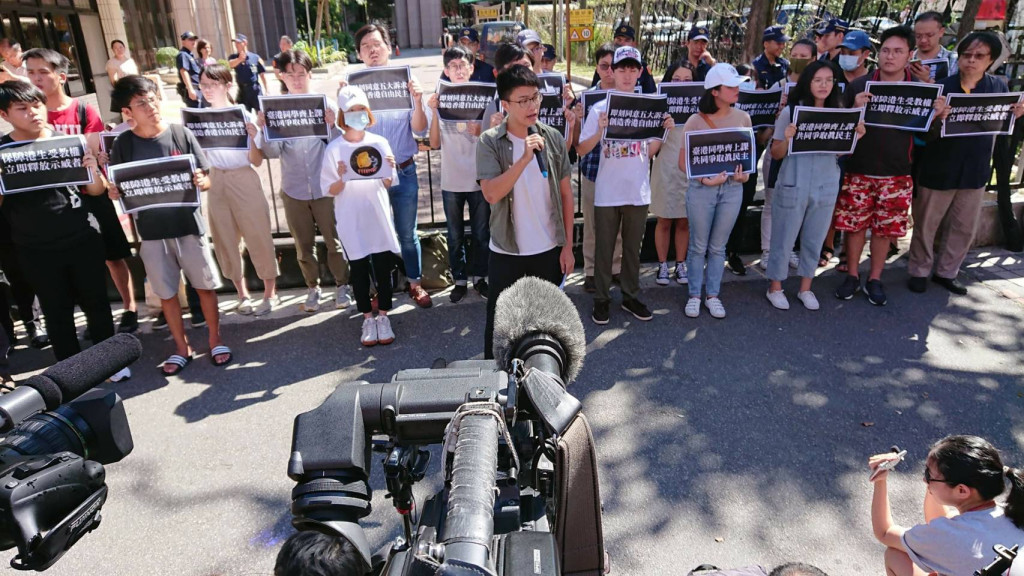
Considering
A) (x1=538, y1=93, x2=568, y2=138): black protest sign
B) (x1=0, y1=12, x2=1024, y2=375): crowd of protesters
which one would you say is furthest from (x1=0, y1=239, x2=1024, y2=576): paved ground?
(x1=538, y1=93, x2=568, y2=138): black protest sign

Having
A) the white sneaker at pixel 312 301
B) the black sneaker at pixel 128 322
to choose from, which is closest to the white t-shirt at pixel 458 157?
the white sneaker at pixel 312 301

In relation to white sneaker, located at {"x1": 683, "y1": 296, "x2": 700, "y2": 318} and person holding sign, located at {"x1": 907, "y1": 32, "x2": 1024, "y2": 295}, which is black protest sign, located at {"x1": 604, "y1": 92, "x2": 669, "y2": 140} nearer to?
white sneaker, located at {"x1": 683, "y1": 296, "x2": 700, "y2": 318}

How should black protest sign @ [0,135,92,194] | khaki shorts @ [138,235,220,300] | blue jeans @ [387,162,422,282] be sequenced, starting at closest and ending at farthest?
black protest sign @ [0,135,92,194] < khaki shorts @ [138,235,220,300] < blue jeans @ [387,162,422,282]

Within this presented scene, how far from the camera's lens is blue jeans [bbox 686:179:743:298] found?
5.54 m

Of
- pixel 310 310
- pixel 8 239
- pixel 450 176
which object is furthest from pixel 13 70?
pixel 450 176

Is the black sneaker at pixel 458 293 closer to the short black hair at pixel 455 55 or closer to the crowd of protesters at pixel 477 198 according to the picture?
the crowd of protesters at pixel 477 198

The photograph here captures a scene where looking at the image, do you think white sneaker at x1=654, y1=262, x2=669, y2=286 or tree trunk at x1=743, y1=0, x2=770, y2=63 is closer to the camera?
white sneaker at x1=654, y1=262, x2=669, y2=286

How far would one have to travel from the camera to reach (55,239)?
4551mm

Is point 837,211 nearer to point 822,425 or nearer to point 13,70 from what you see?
point 822,425

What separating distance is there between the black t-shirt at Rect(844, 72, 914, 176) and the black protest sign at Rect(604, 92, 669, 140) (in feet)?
5.86

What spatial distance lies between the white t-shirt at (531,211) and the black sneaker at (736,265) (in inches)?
124

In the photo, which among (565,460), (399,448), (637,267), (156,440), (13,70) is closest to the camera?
(565,460)

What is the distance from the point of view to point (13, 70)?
26.5 feet

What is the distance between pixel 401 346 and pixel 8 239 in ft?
10.6
